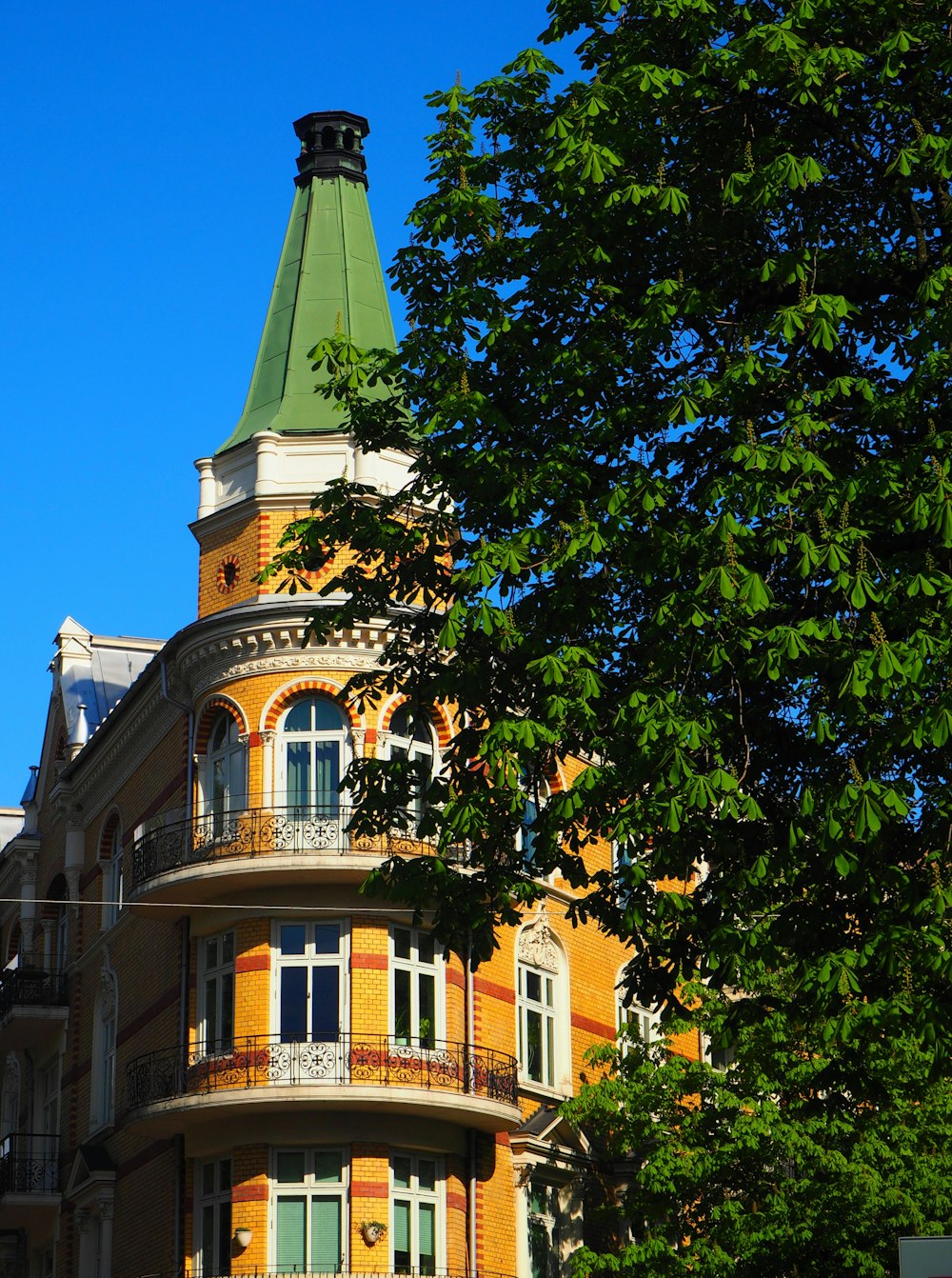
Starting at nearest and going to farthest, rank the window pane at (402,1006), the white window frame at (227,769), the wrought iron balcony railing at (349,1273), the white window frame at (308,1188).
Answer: the wrought iron balcony railing at (349,1273) < the white window frame at (308,1188) < the window pane at (402,1006) < the white window frame at (227,769)

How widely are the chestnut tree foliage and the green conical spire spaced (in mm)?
14125

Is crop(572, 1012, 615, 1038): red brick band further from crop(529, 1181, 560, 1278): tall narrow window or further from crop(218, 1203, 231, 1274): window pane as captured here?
crop(218, 1203, 231, 1274): window pane

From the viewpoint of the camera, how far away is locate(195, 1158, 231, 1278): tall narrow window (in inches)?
1077

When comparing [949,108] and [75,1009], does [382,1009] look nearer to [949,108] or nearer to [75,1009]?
[75,1009]

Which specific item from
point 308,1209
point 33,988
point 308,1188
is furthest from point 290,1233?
point 33,988

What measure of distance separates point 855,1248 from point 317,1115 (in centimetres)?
759

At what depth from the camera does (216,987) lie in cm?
2881

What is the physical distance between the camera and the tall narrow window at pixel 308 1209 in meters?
26.5

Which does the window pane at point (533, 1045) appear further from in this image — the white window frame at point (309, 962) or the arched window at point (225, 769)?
the arched window at point (225, 769)

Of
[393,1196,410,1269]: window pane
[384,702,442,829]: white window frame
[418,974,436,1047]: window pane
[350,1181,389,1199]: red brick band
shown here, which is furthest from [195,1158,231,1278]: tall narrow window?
[384,702,442,829]: white window frame

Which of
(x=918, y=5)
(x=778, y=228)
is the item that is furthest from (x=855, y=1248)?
Answer: (x=918, y=5)

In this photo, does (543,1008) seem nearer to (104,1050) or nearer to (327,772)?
(327,772)

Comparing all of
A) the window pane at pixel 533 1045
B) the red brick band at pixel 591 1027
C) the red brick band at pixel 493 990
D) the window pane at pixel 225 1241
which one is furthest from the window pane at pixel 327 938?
the red brick band at pixel 591 1027

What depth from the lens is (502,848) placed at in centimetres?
1703
